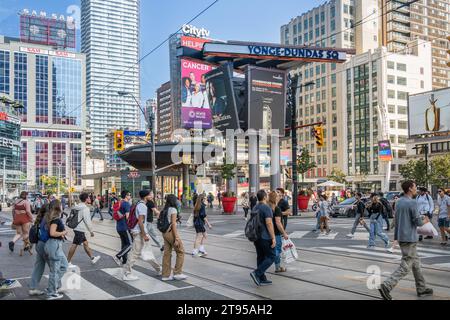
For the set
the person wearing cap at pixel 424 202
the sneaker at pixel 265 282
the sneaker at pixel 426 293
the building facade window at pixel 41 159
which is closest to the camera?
the sneaker at pixel 426 293

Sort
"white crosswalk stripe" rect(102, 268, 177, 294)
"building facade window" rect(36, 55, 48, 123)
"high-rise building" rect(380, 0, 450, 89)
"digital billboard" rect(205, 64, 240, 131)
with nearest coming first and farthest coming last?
"white crosswalk stripe" rect(102, 268, 177, 294) → "digital billboard" rect(205, 64, 240, 131) → "high-rise building" rect(380, 0, 450, 89) → "building facade window" rect(36, 55, 48, 123)

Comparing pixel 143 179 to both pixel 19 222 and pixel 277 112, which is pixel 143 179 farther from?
pixel 19 222

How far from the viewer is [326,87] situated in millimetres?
109500

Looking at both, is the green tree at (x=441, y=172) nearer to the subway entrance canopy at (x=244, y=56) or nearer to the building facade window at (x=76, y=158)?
the subway entrance canopy at (x=244, y=56)

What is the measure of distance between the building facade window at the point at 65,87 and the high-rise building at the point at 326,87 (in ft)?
236

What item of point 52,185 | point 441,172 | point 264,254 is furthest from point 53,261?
point 52,185

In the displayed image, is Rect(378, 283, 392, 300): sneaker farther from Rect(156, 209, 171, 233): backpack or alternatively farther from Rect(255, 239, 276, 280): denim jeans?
Rect(156, 209, 171, 233): backpack

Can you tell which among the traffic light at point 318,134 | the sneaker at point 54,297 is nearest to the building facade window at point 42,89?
the traffic light at point 318,134

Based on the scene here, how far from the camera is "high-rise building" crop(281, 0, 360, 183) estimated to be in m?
106

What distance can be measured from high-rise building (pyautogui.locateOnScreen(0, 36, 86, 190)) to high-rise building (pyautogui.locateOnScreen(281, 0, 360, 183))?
71.2m

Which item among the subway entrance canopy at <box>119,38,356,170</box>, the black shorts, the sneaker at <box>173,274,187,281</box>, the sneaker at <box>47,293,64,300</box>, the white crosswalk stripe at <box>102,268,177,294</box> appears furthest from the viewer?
the subway entrance canopy at <box>119,38,356,170</box>

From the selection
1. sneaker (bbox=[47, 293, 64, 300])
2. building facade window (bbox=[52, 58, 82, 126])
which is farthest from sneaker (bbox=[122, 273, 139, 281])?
building facade window (bbox=[52, 58, 82, 126])

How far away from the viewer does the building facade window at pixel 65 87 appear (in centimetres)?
15075
